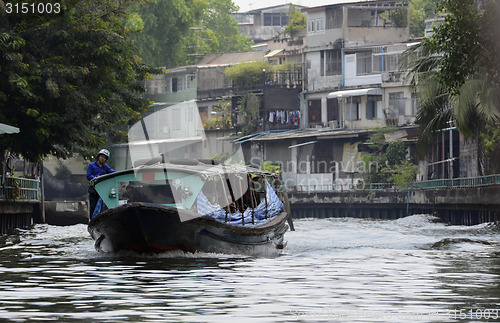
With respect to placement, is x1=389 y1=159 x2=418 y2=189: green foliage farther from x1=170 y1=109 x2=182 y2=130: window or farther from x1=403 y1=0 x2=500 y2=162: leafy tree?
x1=170 y1=109 x2=182 y2=130: window

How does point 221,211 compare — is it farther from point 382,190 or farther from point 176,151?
point 176,151

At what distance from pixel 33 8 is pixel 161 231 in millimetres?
8821

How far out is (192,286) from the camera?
12.8 m

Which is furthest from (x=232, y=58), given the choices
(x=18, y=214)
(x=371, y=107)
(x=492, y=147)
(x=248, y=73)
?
(x=18, y=214)

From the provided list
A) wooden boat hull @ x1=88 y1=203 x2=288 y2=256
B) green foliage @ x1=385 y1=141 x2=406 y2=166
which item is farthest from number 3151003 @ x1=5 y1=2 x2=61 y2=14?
green foliage @ x1=385 y1=141 x2=406 y2=166

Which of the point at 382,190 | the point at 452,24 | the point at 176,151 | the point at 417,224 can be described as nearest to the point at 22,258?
the point at 452,24

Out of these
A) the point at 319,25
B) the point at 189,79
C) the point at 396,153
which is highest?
the point at 319,25

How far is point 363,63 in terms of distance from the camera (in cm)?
5422

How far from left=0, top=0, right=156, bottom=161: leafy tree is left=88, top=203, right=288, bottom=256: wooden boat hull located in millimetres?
6698

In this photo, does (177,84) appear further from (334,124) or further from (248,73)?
(334,124)

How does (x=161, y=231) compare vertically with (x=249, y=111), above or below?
below

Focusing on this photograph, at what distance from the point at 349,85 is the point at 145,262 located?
39309mm

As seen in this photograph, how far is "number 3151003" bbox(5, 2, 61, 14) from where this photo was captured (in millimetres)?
23500

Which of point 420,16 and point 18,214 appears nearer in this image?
point 18,214
